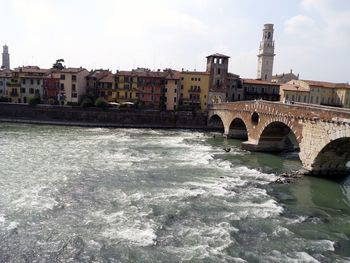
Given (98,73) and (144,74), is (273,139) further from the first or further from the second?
(98,73)

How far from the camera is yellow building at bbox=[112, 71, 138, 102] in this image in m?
76.4

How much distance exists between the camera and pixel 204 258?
16.4 meters

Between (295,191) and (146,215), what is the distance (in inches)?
474

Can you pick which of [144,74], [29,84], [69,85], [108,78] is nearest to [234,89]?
[144,74]

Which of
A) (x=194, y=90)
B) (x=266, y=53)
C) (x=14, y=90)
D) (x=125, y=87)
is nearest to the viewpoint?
(x=14, y=90)

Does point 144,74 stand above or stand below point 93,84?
above

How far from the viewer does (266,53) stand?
341ft

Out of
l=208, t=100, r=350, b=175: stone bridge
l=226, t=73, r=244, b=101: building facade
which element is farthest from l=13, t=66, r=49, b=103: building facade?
l=208, t=100, r=350, b=175: stone bridge

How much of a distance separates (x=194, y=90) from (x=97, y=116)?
69.5 ft

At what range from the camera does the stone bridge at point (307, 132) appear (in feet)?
93.7

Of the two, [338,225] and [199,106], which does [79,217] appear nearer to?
[338,225]

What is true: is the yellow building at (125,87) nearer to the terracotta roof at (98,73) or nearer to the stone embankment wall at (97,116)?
the terracotta roof at (98,73)

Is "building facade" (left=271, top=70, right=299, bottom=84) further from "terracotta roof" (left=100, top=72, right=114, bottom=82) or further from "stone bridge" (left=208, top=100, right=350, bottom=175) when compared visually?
"stone bridge" (left=208, top=100, right=350, bottom=175)

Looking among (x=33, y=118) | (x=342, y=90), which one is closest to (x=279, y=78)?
(x=342, y=90)
